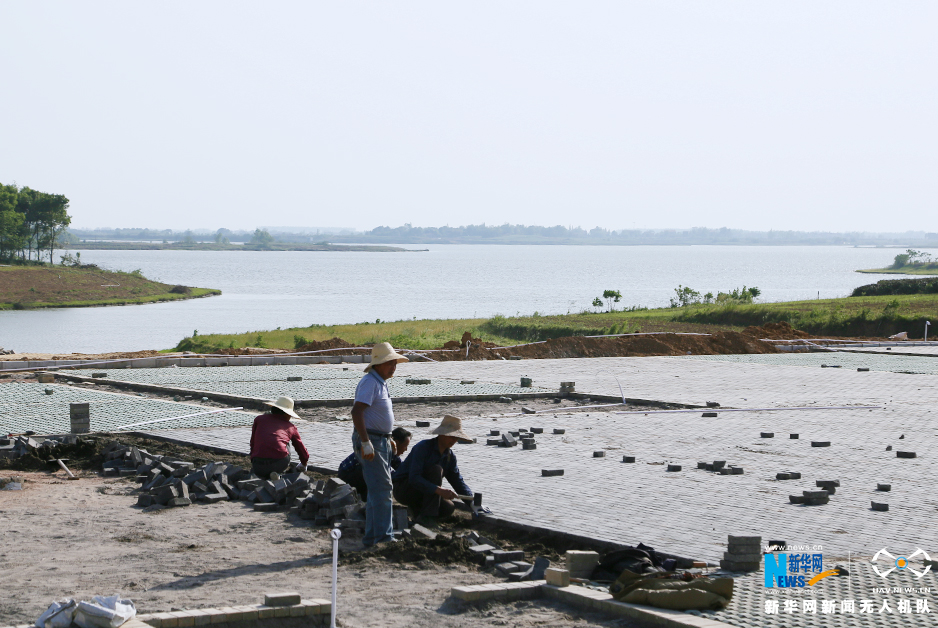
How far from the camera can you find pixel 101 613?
17.3ft

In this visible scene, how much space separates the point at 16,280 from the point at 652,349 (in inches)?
3016

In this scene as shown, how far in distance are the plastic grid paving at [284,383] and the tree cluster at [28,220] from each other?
292ft

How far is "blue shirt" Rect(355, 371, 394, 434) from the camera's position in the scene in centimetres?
729

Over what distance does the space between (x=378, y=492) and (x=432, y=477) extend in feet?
2.35

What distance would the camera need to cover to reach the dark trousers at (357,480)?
8383 millimetres

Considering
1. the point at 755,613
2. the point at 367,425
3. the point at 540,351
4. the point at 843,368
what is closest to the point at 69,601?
the point at 367,425

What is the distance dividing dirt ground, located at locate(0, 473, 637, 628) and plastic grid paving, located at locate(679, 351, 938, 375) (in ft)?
62.2

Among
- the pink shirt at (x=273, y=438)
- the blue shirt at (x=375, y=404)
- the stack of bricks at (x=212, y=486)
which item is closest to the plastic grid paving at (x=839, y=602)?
the blue shirt at (x=375, y=404)

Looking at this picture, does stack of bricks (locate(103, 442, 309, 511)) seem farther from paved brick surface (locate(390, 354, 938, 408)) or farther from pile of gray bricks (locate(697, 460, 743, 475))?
paved brick surface (locate(390, 354, 938, 408))

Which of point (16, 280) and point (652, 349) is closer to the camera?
point (652, 349)

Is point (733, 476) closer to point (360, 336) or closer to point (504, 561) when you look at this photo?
point (504, 561)

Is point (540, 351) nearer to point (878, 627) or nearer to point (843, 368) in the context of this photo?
point (843, 368)

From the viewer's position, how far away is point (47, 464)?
11.1m

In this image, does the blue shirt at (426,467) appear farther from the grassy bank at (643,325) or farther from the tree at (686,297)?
the tree at (686,297)
